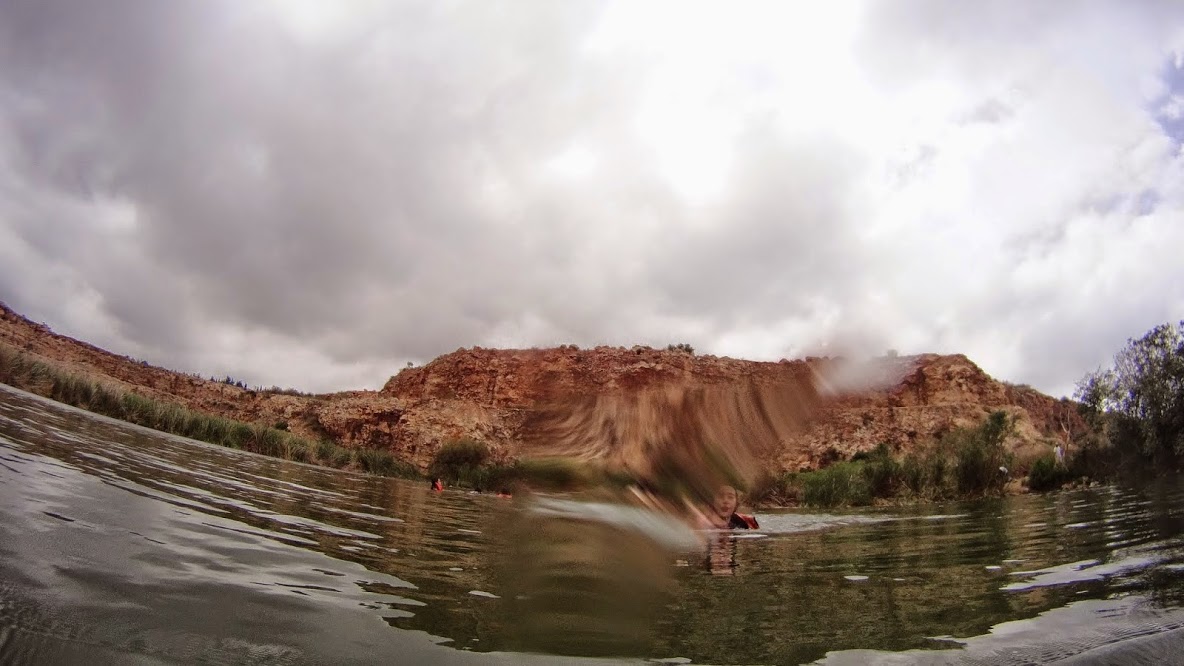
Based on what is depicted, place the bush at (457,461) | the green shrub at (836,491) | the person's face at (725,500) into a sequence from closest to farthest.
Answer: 1. the person's face at (725,500)
2. the green shrub at (836,491)
3. the bush at (457,461)

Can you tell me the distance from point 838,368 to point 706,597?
1.41 meters

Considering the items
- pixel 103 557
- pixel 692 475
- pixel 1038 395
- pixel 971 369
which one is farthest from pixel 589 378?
pixel 1038 395

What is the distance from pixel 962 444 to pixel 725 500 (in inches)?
1182

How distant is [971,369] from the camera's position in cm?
6538

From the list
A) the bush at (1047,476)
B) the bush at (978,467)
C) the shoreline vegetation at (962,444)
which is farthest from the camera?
the bush at (1047,476)

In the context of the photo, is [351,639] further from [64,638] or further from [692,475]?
[692,475]

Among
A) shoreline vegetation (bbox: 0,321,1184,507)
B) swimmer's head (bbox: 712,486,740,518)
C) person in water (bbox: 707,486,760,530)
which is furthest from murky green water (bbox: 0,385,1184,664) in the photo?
shoreline vegetation (bbox: 0,321,1184,507)

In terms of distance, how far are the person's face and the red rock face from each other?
0.99ft

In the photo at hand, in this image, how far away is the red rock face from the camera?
10.8ft

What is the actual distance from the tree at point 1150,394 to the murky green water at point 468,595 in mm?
39307

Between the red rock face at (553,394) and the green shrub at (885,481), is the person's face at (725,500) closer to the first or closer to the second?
the red rock face at (553,394)

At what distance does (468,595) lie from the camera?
3135mm

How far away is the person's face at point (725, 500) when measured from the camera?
378 cm

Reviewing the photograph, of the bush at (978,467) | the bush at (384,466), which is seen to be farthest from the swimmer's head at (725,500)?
the bush at (384,466)
